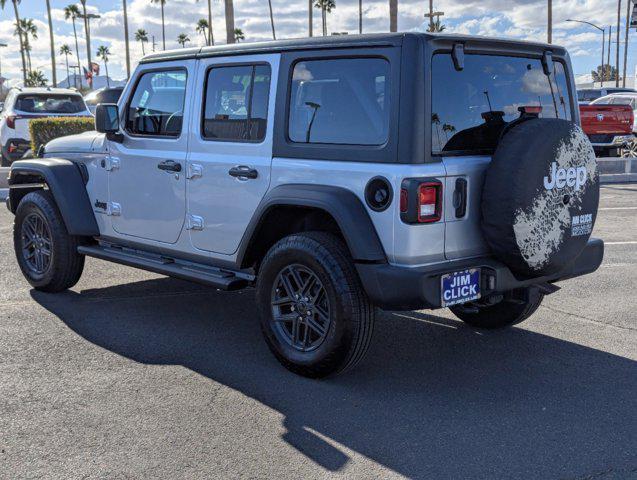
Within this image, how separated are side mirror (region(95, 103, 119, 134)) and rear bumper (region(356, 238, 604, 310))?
264cm

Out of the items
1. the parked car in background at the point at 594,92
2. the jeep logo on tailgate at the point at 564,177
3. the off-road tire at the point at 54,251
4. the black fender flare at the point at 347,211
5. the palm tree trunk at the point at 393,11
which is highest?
the palm tree trunk at the point at 393,11

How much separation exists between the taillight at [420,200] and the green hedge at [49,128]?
37.5 feet

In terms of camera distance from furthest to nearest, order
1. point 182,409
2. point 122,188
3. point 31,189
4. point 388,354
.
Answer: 1. point 31,189
2. point 122,188
3. point 388,354
4. point 182,409

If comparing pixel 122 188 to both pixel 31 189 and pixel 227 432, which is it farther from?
pixel 227 432

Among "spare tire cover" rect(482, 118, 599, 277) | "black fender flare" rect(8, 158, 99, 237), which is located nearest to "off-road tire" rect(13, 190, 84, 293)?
"black fender flare" rect(8, 158, 99, 237)

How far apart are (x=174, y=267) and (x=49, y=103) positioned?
1171cm

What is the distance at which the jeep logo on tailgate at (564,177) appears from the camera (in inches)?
161

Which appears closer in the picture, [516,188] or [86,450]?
[86,450]

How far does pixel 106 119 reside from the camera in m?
5.75

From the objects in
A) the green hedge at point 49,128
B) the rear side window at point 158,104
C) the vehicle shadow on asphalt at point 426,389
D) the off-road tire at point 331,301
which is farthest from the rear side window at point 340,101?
the green hedge at point 49,128

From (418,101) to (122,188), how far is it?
8.98 ft

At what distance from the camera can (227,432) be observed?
376cm

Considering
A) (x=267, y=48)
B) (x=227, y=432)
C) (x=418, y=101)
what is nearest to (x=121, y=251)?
(x=267, y=48)

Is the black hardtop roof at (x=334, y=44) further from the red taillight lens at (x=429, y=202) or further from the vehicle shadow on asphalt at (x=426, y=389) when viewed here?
the vehicle shadow on asphalt at (x=426, y=389)
